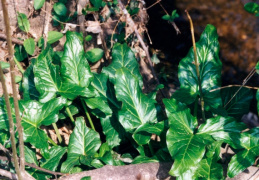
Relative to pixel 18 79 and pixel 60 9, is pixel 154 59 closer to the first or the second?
pixel 60 9

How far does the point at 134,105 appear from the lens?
2096 millimetres

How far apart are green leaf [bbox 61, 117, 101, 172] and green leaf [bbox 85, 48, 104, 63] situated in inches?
21.0

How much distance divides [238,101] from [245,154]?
49 cm

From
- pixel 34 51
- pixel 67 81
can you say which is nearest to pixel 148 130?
pixel 67 81

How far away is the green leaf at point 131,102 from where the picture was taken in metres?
2.06

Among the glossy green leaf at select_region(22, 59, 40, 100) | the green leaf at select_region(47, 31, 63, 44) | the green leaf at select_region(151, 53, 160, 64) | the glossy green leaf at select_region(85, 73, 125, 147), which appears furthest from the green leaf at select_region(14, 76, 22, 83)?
the green leaf at select_region(151, 53, 160, 64)

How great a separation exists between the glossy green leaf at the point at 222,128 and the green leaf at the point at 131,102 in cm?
37

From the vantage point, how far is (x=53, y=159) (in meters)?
2.08

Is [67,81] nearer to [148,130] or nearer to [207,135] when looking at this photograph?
[148,130]

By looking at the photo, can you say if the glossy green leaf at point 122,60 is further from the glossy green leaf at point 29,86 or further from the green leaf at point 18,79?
the green leaf at point 18,79

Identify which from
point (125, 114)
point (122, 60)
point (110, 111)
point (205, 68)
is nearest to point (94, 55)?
point (122, 60)

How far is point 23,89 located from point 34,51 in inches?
14.2

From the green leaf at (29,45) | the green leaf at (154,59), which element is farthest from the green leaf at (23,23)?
the green leaf at (154,59)

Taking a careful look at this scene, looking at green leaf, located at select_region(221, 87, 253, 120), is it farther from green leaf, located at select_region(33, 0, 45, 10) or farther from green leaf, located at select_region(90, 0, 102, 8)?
green leaf, located at select_region(33, 0, 45, 10)
